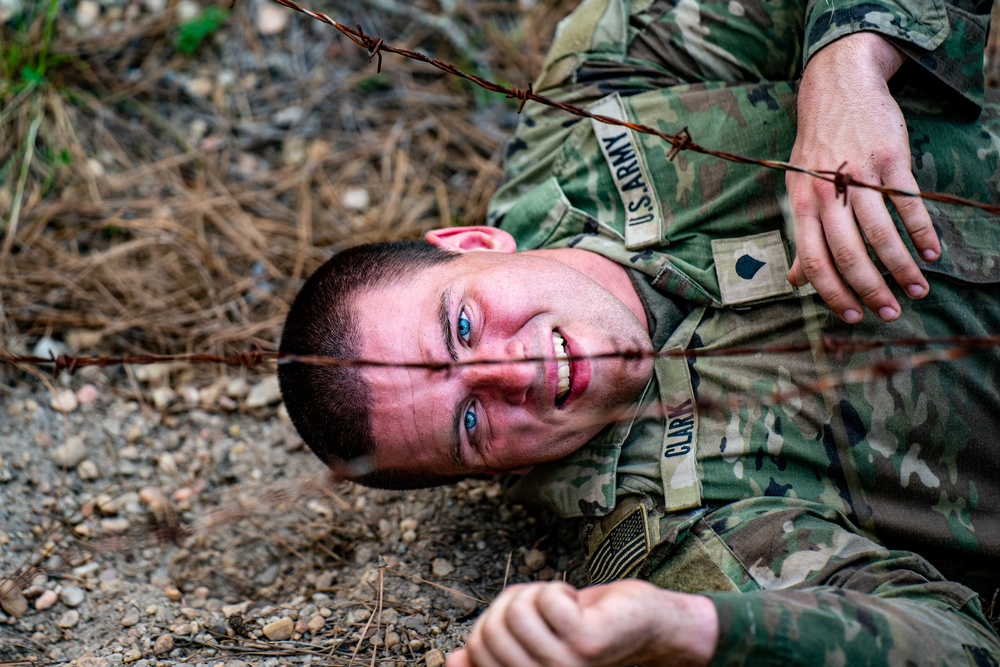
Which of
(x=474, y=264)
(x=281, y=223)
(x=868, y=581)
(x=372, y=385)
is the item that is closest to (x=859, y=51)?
(x=474, y=264)

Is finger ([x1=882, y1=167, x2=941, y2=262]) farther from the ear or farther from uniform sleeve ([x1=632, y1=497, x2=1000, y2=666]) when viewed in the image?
the ear

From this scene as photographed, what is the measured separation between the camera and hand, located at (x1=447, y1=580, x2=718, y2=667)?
1433mm

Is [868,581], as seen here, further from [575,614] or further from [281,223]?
[281,223]

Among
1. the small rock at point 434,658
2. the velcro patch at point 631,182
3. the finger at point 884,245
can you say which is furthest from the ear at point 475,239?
the small rock at point 434,658

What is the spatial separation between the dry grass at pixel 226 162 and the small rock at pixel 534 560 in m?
1.36

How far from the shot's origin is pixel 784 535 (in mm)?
2076

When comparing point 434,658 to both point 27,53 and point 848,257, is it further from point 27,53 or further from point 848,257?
point 27,53

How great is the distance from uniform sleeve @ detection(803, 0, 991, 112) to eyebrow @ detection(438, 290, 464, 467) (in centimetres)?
118

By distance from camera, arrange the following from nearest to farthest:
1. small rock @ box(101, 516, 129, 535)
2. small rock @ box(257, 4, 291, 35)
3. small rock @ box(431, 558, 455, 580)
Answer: small rock @ box(431, 558, 455, 580) → small rock @ box(101, 516, 129, 535) → small rock @ box(257, 4, 291, 35)

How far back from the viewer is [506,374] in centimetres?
215

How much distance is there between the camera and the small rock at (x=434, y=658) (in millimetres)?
2264

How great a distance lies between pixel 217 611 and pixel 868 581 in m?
1.79

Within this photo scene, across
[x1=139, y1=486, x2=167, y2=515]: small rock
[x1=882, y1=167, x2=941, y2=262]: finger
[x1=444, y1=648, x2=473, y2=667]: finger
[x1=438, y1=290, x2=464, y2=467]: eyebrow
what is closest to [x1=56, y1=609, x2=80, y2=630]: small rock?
[x1=139, y1=486, x2=167, y2=515]: small rock

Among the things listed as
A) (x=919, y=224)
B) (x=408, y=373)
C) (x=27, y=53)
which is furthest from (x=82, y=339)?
(x=919, y=224)
